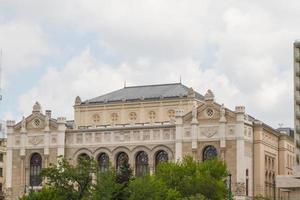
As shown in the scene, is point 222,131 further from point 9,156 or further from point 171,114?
point 9,156

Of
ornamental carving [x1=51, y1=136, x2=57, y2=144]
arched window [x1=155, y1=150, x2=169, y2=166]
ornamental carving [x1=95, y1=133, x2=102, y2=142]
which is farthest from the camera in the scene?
ornamental carving [x1=51, y1=136, x2=57, y2=144]

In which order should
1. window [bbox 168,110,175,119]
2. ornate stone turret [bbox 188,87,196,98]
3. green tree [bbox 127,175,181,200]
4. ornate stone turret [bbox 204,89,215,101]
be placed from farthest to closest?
window [bbox 168,110,175,119], ornate stone turret [bbox 188,87,196,98], ornate stone turret [bbox 204,89,215,101], green tree [bbox 127,175,181,200]

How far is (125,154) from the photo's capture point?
455ft

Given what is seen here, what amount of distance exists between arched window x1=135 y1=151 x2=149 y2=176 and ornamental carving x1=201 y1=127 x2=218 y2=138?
10.7m

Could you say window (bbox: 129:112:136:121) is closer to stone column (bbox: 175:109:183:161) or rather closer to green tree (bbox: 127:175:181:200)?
stone column (bbox: 175:109:183:161)

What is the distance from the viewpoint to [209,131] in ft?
432

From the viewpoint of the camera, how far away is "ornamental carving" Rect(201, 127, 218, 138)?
431ft

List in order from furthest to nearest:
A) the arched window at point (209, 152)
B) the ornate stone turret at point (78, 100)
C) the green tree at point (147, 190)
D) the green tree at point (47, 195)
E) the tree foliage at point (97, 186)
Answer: the ornate stone turret at point (78, 100) → the arched window at point (209, 152) → the green tree at point (147, 190) → the green tree at point (47, 195) → the tree foliage at point (97, 186)

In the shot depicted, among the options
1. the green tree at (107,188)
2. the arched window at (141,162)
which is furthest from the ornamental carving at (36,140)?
the green tree at (107,188)

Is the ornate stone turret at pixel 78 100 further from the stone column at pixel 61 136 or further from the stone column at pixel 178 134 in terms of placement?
the stone column at pixel 178 134

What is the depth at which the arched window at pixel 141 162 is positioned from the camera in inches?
5404

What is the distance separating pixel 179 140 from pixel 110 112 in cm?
1964

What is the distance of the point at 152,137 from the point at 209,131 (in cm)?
967

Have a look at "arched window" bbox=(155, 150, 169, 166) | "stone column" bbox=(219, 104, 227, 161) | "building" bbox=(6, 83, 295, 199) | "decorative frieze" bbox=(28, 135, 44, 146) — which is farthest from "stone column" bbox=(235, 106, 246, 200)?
"decorative frieze" bbox=(28, 135, 44, 146)
